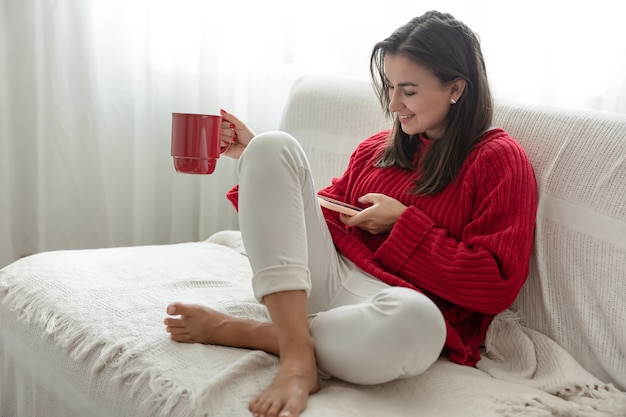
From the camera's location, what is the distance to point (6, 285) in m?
1.41

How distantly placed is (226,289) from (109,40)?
1.14 metres

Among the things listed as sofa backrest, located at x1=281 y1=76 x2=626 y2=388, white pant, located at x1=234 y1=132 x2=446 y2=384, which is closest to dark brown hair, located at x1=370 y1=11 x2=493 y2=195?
sofa backrest, located at x1=281 y1=76 x2=626 y2=388

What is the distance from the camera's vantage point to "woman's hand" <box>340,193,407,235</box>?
1278 mm

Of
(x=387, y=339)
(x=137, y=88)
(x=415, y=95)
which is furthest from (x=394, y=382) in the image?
(x=137, y=88)

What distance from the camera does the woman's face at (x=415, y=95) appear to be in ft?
4.26

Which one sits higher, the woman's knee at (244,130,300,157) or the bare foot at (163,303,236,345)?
the woman's knee at (244,130,300,157)

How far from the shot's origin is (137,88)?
2.26 meters

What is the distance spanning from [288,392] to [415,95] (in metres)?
0.60

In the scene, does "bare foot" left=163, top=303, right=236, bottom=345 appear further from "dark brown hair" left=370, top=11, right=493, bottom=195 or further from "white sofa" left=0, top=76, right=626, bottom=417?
"dark brown hair" left=370, top=11, right=493, bottom=195

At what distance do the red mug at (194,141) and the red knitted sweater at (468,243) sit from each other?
29 cm

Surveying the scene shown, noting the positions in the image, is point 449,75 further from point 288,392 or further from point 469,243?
point 288,392

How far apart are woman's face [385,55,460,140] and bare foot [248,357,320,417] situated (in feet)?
1.67

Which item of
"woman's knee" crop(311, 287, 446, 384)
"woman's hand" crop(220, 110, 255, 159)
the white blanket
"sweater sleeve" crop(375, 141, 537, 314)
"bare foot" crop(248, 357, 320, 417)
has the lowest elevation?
the white blanket

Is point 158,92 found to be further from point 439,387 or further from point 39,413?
point 439,387
